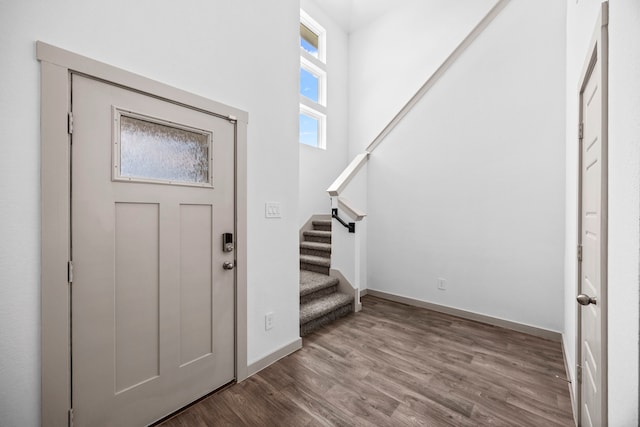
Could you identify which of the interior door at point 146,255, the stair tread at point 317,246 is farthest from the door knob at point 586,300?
the stair tread at point 317,246

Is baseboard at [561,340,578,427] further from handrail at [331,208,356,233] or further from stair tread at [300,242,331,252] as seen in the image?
stair tread at [300,242,331,252]

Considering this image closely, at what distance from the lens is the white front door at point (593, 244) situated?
0.93m

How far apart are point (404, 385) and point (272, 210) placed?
1.65 metres

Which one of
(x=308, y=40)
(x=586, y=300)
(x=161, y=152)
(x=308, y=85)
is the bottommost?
(x=586, y=300)

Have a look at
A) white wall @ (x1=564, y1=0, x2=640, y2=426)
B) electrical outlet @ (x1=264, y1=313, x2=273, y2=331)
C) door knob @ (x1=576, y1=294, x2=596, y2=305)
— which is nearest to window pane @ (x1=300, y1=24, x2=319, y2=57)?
electrical outlet @ (x1=264, y1=313, x2=273, y2=331)

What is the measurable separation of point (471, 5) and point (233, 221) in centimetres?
471

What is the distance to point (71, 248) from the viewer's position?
130 cm

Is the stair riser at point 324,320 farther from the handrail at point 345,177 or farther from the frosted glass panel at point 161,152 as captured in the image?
the frosted glass panel at point 161,152

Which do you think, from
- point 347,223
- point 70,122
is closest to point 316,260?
point 347,223

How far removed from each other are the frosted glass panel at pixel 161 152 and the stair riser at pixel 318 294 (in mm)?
1756

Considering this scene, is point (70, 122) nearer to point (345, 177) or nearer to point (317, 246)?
point (345, 177)

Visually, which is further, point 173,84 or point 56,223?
point 173,84

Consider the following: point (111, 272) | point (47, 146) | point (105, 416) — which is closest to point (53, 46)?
point (47, 146)

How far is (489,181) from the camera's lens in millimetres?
2967
